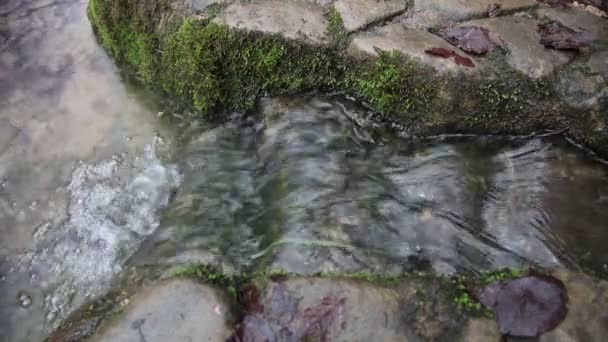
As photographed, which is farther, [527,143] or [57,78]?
[57,78]

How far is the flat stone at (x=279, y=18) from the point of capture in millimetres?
3799

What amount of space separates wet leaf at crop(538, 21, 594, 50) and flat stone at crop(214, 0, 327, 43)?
63.0 inches

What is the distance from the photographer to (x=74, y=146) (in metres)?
4.16

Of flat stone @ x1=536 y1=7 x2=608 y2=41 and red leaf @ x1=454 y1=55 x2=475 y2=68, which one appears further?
flat stone @ x1=536 y1=7 x2=608 y2=41

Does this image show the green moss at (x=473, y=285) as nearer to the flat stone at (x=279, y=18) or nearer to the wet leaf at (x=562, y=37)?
the wet leaf at (x=562, y=37)

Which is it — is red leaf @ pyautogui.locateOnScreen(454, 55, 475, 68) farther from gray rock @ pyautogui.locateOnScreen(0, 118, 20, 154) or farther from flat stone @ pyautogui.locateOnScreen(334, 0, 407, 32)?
gray rock @ pyautogui.locateOnScreen(0, 118, 20, 154)

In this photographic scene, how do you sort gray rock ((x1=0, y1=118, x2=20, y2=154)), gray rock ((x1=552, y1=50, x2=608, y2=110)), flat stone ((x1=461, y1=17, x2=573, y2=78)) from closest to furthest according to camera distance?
gray rock ((x1=552, y1=50, x2=608, y2=110)), flat stone ((x1=461, y1=17, x2=573, y2=78)), gray rock ((x1=0, y1=118, x2=20, y2=154))

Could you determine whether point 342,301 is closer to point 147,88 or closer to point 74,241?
point 74,241

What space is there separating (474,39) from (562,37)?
0.64 metres

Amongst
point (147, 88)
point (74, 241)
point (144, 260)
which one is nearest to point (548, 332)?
Answer: point (144, 260)

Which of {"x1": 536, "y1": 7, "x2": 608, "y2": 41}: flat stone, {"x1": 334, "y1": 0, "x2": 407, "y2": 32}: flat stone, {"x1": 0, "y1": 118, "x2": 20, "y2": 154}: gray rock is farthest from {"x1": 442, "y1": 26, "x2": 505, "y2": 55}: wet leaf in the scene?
{"x1": 0, "y1": 118, "x2": 20, "y2": 154}: gray rock

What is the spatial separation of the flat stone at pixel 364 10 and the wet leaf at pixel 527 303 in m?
2.09

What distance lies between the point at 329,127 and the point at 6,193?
2.38m

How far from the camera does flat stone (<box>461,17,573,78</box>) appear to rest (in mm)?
3700
